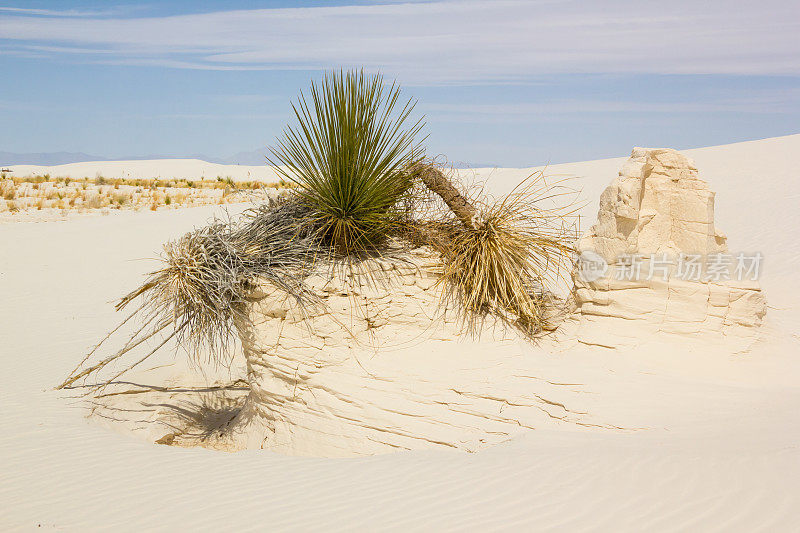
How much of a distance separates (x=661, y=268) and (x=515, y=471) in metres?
3.04

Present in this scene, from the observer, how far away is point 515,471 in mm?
4637

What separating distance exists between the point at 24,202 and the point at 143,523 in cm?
2543

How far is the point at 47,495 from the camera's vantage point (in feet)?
17.2

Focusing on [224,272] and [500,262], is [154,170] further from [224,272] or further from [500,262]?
[500,262]

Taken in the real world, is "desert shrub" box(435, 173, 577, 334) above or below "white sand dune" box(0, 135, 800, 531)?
above

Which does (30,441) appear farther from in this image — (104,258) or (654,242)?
(104,258)

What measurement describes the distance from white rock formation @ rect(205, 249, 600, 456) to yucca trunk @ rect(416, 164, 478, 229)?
628 millimetres

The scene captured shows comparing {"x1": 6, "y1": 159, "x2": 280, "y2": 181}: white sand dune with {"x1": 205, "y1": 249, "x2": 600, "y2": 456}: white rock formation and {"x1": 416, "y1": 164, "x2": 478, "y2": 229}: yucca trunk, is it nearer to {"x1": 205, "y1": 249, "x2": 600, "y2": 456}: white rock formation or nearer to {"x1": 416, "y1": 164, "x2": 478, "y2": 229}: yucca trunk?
{"x1": 416, "y1": 164, "x2": 478, "y2": 229}: yucca trunk

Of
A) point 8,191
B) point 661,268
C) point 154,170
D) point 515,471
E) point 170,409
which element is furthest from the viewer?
point 154,170

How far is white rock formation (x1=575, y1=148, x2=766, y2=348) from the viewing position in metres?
6.39

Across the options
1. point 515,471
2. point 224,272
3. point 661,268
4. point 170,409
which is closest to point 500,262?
point 661,268

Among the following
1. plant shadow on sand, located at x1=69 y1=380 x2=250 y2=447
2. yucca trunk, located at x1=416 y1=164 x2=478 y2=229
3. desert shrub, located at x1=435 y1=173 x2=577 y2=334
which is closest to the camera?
desert shrub, located at x1=435 y1=173 x2=577 y2=334

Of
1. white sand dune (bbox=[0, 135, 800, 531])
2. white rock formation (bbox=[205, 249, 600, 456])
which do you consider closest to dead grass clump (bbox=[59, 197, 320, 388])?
white rock formation (bbox=[205, 249, 600, 456])

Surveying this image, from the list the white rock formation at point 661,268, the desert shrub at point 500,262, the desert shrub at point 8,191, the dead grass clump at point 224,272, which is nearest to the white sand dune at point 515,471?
the white rock formation at point 661,268
